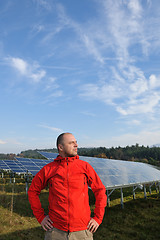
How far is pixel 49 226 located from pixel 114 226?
916 centimetres

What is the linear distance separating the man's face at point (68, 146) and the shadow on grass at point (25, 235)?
738 cm

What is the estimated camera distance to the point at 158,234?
9.64 m

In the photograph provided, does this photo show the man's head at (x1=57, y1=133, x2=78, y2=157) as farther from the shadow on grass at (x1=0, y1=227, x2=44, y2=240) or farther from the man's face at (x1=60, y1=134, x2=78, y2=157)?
the shadow on grass at (x1=0, y1=227, x2=44, y2=240)

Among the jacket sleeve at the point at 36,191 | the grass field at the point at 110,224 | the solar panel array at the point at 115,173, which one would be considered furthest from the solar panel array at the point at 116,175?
the jacket sleeve at the point at 36,191

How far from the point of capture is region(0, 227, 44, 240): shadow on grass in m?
8.19

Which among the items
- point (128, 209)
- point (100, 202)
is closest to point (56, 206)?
point (100, 202)

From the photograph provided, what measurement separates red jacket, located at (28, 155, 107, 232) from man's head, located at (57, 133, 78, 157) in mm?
85

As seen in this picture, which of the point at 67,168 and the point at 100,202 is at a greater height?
the point at 67,168

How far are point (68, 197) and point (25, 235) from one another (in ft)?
24.5

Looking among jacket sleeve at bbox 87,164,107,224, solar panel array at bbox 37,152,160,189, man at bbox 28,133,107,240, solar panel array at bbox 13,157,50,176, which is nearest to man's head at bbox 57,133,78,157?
man at bbox 28,133,107,240

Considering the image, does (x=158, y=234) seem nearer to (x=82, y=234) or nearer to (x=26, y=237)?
(x=26, y=237)

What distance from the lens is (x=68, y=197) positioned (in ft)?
9.32

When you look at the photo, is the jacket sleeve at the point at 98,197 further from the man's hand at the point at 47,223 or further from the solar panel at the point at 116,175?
the solar panel at the point at 116,175

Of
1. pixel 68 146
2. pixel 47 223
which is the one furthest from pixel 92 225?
pixel 68 146
